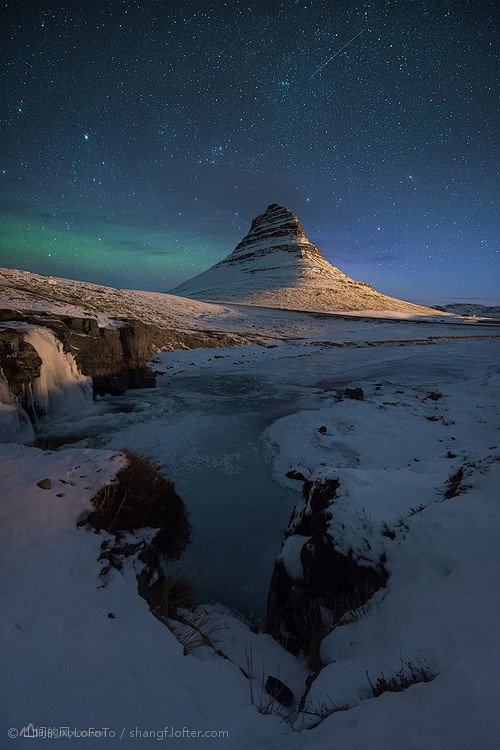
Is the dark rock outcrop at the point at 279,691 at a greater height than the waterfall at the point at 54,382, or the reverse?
the waterfall at the point at 54,382

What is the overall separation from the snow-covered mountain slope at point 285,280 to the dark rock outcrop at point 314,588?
65.4m

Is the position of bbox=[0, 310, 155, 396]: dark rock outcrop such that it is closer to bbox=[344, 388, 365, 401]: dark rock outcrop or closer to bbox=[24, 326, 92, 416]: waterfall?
bbox=[24, 326, 92, 416]: waterfall

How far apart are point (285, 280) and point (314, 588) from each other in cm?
9306

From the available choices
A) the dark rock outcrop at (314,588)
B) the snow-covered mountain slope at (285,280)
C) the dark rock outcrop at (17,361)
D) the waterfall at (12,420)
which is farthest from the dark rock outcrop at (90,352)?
the snow-covered mountain slope at (285,280)

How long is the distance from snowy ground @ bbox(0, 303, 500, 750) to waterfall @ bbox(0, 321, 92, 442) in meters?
3.33

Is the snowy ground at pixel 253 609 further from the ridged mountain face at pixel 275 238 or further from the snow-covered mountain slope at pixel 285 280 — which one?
the ridged mountain face at pixel 275 238

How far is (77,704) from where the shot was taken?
195cm

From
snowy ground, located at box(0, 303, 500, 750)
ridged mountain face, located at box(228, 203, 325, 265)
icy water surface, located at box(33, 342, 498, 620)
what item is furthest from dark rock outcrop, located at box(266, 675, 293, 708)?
ridged mountain face, located at box(228, 203, 325, 265)

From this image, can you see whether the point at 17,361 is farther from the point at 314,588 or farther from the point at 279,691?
the point at 279,691

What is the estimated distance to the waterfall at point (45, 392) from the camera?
8.29 metres

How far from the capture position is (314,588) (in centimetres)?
330

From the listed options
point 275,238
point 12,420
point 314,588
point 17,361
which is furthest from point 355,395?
point 275,238

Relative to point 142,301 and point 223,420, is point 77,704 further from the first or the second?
point 142,301

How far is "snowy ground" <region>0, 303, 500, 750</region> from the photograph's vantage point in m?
1.82
